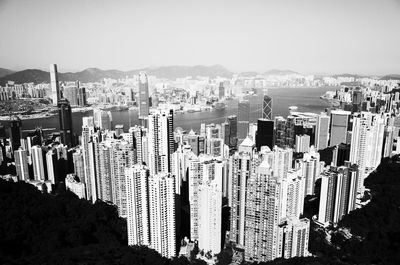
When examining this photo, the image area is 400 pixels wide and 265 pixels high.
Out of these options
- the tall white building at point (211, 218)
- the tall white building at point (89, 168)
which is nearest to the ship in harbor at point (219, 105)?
the tall white building at point (89, 168)

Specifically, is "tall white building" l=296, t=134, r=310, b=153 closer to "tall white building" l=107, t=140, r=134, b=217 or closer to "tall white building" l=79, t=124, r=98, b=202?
"tall white building" l=107, t=140, r=134, b=217

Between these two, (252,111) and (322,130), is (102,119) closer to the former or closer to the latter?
(252,111)

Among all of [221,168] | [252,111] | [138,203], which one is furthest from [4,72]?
[252,111]

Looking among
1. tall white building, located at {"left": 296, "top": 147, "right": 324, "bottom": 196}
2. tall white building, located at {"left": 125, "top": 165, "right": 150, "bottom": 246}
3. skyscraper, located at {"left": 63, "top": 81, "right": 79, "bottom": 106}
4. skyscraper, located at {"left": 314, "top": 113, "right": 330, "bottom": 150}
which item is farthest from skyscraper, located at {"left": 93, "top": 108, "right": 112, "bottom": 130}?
skyscraper, located at {"left": 314, "top": 113, "right": 330, "bottom": 150}

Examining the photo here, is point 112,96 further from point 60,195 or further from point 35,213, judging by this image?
point 35,213

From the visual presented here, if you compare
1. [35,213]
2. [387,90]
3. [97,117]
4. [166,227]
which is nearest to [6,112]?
[97,117]

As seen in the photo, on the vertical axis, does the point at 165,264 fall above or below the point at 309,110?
below
